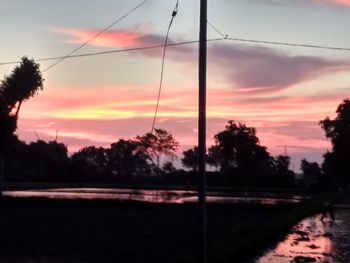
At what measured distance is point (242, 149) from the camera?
118 m

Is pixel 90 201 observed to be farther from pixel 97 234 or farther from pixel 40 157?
pixel 40 157

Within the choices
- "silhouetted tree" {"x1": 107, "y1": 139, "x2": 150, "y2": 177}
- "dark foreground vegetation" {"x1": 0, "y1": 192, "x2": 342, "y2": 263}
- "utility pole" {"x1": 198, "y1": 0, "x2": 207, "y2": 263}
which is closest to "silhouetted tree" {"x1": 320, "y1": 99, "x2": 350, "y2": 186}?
"dark foreground vegetation" {"x1": 0, "y1": 192, "x2": 342, "y2": 263}

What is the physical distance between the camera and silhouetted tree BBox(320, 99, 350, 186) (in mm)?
87812

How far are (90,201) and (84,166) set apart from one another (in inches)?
2505

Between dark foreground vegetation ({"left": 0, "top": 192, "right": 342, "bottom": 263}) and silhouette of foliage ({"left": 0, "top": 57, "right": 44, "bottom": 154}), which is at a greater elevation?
silhouette of foliage ({"left": 0, "top": 57, "right": 44, "bottom": 154})

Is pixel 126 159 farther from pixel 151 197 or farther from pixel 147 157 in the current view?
pixel 151 197

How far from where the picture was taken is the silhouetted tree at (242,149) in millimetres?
116375

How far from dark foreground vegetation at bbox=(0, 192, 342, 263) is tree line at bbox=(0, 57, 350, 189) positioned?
2184cm

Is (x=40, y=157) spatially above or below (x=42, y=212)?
above

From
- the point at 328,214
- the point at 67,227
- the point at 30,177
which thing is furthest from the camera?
the point at 30,177

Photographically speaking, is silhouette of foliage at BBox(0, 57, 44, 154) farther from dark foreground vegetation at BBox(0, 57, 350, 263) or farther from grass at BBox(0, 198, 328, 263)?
grass at BBox(0, 198, 328, 263)

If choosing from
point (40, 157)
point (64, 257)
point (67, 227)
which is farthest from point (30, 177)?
point (64, 257)

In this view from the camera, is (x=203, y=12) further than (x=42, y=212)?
No

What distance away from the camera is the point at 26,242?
A: 23.6 meters
